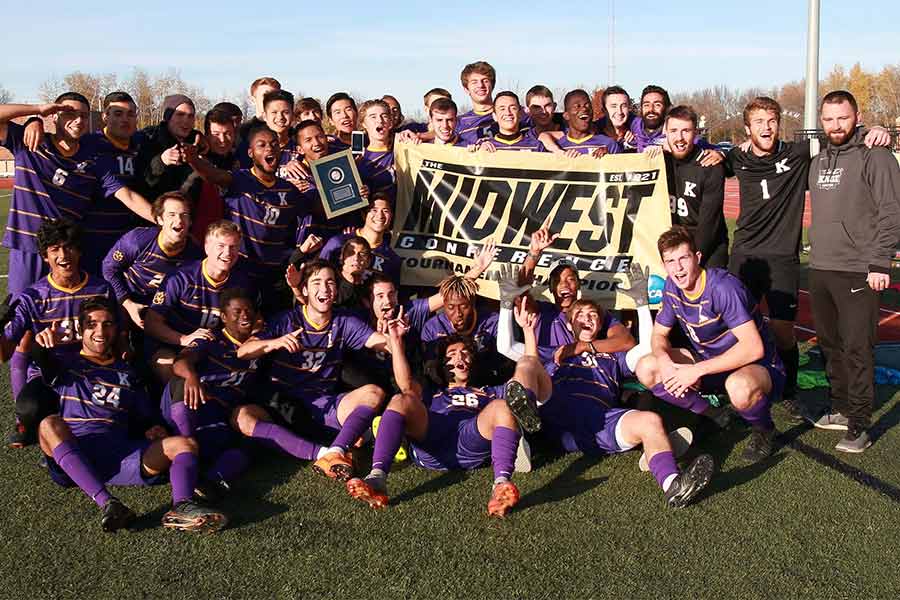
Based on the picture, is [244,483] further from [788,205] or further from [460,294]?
[788,205]

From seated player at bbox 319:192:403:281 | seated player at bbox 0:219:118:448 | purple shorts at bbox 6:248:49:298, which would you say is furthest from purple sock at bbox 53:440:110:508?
seated player at bbox 319:192:403:281

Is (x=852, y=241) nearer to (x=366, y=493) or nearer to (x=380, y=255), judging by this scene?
(x=380, y=255)

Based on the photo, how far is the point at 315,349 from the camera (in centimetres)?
486

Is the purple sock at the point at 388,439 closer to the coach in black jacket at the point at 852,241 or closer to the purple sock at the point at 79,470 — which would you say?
the purple sock at the point at 79,470

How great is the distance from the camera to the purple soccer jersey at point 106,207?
18.6ft

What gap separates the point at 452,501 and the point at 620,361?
1434 millimetres

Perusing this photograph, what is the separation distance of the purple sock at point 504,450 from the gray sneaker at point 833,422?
7.13 ft

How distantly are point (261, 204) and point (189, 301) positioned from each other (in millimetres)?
1009

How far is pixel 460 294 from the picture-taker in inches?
198

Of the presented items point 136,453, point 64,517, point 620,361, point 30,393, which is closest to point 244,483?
point 136,453

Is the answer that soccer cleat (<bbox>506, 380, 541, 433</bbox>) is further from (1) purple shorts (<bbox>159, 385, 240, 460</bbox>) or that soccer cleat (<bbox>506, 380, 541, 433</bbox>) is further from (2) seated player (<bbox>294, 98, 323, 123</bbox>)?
(2) seated player (<bbox>294, 98, 323, 123</bbox>)

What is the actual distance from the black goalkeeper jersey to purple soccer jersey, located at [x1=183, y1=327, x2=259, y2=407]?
3293 mm

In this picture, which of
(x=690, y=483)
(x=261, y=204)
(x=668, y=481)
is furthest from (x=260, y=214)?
(x=690, y=483)

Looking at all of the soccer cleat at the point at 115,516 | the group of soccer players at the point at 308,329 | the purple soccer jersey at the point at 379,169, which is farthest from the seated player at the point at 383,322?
the soccer cleat at the point at 115,516
